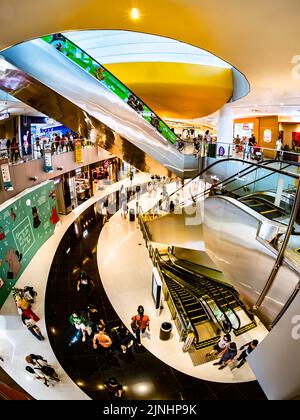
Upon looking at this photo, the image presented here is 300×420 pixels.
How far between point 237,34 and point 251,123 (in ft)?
62.8

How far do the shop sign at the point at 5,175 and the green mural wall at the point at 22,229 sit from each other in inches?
23.7

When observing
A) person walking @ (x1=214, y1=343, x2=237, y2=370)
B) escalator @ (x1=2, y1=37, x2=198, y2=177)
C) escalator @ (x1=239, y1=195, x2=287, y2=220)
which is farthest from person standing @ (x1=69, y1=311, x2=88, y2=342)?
escalator @ (x1=2, y1=37, x2=198, y2=177)

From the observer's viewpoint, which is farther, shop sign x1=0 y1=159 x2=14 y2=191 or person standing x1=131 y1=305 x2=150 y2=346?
shop sign x1=0 y1=159 x2=14 y2=191

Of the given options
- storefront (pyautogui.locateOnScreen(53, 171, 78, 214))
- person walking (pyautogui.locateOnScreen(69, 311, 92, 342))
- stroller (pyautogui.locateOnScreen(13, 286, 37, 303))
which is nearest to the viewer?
person walking (pyautogui.locateOnScreen(69, 311, 92, 342))

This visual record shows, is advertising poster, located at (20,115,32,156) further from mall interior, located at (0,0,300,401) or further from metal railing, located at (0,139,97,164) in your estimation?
mall interior, located at (0,0,300,401)

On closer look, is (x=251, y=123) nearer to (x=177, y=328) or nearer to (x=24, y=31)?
(x=177, y=328)

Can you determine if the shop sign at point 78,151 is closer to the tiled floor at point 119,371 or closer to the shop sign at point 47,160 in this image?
the shop sign at point 47,160

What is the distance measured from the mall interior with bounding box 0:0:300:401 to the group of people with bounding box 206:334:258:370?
36 millimetres

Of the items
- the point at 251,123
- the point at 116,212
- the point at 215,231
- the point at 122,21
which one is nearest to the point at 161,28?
Answer: the point at 122,21

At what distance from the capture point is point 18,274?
9734 millimetres

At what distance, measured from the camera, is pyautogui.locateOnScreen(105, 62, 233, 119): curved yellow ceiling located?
10.6 meters

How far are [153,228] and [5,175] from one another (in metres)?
6.49

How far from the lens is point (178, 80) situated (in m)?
10.9

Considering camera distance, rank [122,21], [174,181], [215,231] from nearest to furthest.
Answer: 1. [122,21]
2. [215,231]
3. [174,181]
